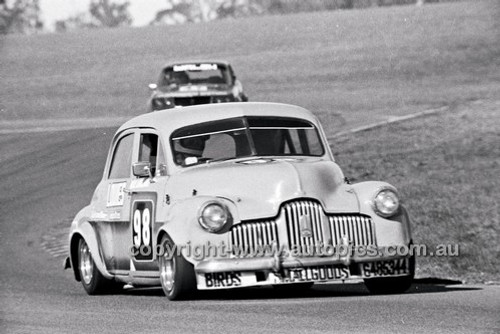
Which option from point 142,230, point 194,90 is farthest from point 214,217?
point 194,90

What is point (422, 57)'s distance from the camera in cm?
4912

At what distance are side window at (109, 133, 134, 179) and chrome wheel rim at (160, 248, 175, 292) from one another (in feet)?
5.38

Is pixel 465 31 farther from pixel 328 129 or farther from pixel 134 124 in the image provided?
pixel 134 124

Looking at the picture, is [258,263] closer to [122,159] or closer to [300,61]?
[122,159]

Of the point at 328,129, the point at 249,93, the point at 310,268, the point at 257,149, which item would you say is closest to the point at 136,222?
the point at 257,149

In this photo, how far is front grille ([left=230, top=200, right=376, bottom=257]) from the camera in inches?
389

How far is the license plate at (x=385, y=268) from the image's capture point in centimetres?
997

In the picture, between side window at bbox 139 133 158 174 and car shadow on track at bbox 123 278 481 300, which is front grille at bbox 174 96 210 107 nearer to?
car shadow on track at bbox 123 278 481 300

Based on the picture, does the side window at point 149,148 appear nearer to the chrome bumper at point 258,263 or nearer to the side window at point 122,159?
the side window at point 122,159

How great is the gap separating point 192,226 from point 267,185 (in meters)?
0.63

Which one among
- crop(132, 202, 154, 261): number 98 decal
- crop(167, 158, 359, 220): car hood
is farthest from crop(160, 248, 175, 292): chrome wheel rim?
crop(167, 158, 359, 220): car hood

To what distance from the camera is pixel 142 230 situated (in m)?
10.8

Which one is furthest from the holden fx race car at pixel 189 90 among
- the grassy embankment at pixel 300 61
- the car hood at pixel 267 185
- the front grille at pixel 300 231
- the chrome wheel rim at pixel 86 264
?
the front grille at pixel 300 231

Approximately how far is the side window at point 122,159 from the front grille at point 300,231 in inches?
82.8
